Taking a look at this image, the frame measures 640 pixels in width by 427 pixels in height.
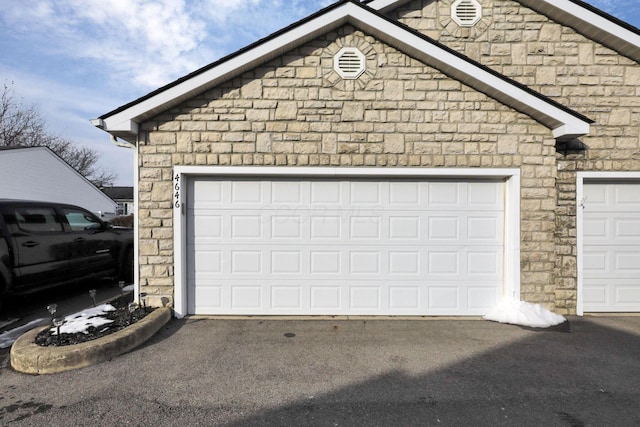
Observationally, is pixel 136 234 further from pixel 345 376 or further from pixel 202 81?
pixel 345 376

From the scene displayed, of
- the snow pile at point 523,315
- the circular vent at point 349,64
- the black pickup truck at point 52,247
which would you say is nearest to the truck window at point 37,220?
the black pickup truck at point 52,247

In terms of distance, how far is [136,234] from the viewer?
498 centimetres

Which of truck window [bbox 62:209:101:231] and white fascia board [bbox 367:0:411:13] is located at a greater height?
white fascia board [bbox 367:0:411:13]

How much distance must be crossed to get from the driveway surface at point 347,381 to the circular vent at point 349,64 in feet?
13.2

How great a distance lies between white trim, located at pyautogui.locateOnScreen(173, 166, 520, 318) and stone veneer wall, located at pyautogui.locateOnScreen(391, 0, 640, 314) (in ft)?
0.68

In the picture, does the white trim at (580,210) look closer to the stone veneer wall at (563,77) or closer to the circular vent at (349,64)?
the stone veneer wall at (563,77)

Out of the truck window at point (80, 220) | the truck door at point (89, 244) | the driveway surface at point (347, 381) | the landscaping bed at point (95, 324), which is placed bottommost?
the driveway surface at point (347, 381)

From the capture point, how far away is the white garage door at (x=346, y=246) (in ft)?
16.9

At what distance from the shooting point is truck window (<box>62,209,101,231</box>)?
20.9 ft

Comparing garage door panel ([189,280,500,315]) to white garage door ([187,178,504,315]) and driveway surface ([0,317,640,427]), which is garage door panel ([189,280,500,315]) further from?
driveway surface ([0,317,640,427])

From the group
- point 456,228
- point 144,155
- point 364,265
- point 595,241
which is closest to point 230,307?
point 364,265

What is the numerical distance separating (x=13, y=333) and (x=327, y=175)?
5205mm

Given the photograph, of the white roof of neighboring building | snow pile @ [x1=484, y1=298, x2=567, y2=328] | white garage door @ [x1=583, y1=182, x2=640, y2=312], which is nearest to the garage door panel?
snow pile @ [x1=484, y1=298, x2=567, y2=328]

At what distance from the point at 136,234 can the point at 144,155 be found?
127cm
